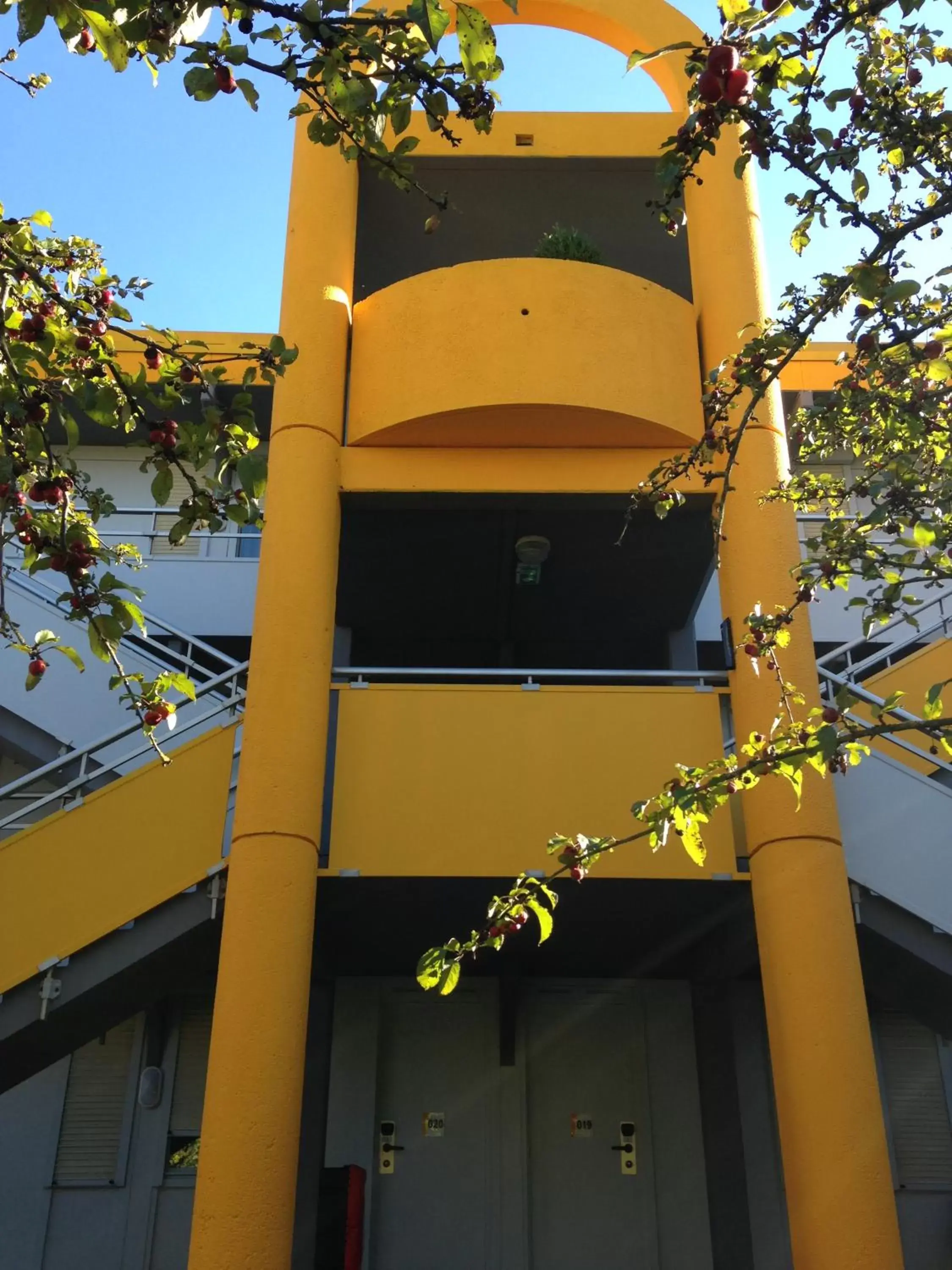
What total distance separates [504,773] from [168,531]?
5994mm

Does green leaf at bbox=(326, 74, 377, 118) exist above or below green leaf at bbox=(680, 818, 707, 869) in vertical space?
above

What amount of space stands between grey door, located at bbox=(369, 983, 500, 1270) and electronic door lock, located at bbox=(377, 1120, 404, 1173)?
0.01 meters

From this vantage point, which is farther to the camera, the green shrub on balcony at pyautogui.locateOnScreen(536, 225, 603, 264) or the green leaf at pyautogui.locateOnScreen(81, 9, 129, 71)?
the green shrub on balcony at pyautogui.locateOnScreen(536, 225, 603, 264)

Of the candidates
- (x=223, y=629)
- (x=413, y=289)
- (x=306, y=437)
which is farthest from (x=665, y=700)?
(x=223, y=629)

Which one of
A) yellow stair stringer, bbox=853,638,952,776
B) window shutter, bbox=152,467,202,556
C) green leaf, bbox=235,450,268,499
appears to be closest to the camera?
green leaf, bbox=235,450,268,499

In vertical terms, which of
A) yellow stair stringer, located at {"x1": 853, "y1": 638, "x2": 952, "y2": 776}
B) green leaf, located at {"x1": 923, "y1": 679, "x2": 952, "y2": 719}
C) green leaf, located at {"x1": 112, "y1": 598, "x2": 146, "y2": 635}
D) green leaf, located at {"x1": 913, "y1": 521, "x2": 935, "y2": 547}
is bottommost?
green leaf, located at {"x1": 112, "y1": 598, "x2": 146, "y2": 635}

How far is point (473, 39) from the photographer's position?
3.04m

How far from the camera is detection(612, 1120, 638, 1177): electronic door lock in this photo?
9633mm

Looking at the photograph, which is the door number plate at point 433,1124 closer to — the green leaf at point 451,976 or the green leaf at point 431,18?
the green leaf at point 451,976

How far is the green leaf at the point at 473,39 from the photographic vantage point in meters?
3.04

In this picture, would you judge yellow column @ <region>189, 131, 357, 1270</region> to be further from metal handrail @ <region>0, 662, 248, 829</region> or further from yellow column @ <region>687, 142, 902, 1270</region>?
yellow column @ <region>687, 142, 902, 1270</region>

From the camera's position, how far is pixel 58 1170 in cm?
955

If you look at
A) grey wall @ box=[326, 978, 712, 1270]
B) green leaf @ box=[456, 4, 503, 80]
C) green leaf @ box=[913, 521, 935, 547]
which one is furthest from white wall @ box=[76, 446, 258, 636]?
green leaf @ box=[456, 4, 503, 80]

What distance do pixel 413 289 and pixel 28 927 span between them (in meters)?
5.29
